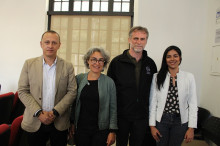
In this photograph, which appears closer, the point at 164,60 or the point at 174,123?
the point at 174,123

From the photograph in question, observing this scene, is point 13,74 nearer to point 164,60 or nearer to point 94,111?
point 94,111

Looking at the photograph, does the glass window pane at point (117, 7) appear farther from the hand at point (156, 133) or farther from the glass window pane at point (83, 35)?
the hand at point (156, 133)

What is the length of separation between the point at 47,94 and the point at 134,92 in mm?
884

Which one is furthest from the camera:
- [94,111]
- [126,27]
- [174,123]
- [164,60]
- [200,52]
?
[126,27]

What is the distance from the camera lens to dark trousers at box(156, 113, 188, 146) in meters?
1.78

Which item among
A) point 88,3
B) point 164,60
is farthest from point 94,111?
point 88,3

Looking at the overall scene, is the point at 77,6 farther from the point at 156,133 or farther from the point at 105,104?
the point at 156,133

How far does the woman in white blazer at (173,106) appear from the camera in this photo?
1784 mm

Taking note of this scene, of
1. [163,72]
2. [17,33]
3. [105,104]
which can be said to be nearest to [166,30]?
[163,72]

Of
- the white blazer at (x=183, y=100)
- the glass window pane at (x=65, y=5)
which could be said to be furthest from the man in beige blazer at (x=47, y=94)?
the glass window pane at (x=65, y=5)

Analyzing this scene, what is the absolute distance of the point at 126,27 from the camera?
12.0 ft

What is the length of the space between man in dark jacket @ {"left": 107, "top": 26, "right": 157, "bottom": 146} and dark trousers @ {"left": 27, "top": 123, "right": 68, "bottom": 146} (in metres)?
0.61

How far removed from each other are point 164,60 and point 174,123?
658mm

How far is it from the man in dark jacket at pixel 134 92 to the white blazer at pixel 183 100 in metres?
0.11
